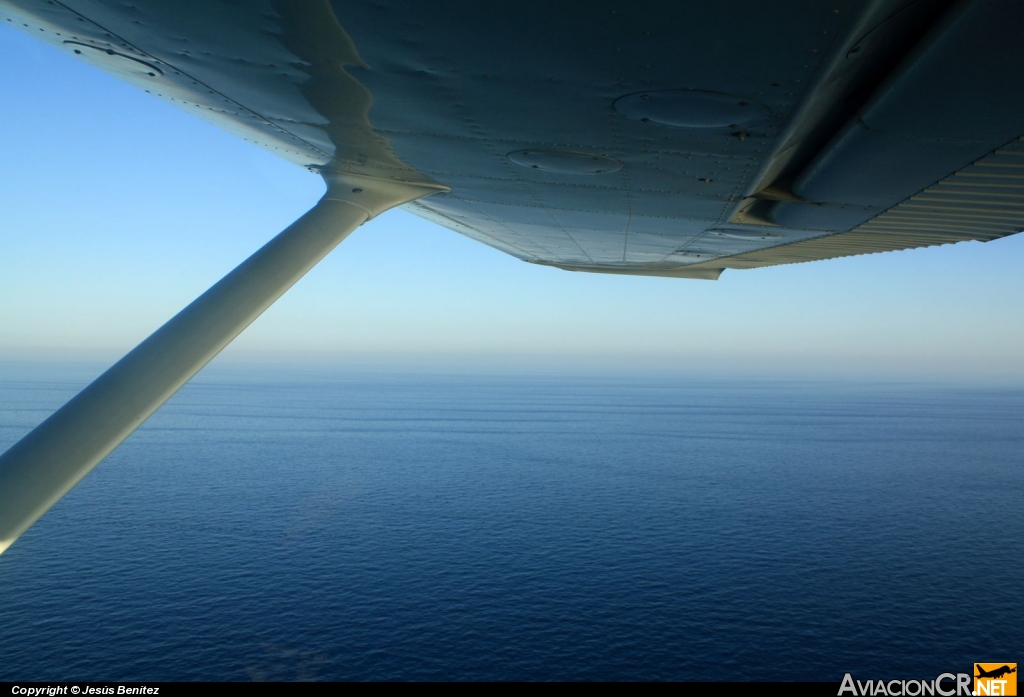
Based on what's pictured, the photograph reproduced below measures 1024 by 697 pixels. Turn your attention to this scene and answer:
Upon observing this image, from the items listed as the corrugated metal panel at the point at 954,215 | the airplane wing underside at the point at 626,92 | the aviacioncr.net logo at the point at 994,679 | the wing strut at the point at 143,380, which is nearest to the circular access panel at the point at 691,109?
the airplane wing underside at the point at 626,92

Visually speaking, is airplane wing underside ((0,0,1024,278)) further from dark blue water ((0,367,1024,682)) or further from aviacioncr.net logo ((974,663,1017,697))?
aviacioncr.net logo ((974,663,1017,697))

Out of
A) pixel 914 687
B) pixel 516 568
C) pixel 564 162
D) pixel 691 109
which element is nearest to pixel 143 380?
pixel 564 162

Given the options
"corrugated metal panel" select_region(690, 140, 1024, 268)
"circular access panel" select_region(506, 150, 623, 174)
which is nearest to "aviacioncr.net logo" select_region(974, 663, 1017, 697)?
"corrugated metal panel" select_region(690, 140, 1024, 268)

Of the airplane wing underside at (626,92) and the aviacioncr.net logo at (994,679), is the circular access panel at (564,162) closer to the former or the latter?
the airplane wing underside at (626,92)

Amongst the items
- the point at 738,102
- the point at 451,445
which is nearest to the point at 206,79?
the point at 738,102

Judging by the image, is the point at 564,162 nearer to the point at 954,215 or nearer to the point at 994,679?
the point at 954,215

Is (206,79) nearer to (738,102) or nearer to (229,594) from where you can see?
A: (738,102)
